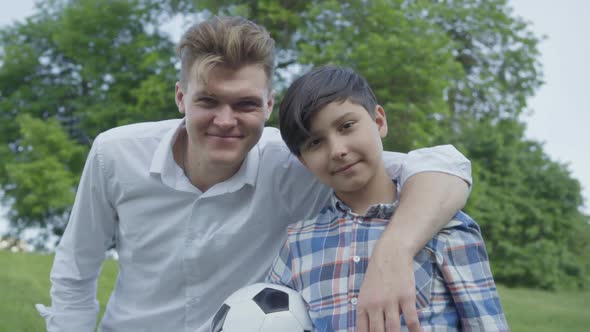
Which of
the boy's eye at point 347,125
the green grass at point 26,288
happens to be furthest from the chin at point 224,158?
the green grass at point 26,288

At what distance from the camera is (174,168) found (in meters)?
3.24

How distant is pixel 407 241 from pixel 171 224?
4.56 ft

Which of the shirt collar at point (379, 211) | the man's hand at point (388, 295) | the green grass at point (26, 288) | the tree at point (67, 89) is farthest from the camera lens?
the tree at point (67, 89)

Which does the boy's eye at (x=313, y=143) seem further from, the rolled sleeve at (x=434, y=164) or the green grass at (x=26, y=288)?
the green grass at (x=26, y=288)

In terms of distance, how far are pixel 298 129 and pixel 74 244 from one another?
1.57 m

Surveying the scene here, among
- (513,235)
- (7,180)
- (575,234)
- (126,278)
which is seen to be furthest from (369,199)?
(575,234)

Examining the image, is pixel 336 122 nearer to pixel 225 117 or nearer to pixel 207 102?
pixel 225 117

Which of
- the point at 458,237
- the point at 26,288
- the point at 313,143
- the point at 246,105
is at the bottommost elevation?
the point at 26,288

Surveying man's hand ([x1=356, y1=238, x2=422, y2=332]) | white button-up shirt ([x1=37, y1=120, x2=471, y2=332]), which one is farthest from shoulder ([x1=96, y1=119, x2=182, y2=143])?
man's hand ([x1=356, y1=238, x2=422, y2=332])

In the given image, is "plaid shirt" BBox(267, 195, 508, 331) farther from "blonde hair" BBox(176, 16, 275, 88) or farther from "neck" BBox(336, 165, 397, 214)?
"blonde hair" BBox(176, 16, 275, 88)

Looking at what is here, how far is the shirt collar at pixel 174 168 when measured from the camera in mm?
3135

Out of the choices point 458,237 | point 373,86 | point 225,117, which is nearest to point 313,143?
point 225,117

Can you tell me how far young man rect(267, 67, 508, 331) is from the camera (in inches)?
93.5

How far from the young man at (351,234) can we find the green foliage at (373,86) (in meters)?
12.6
